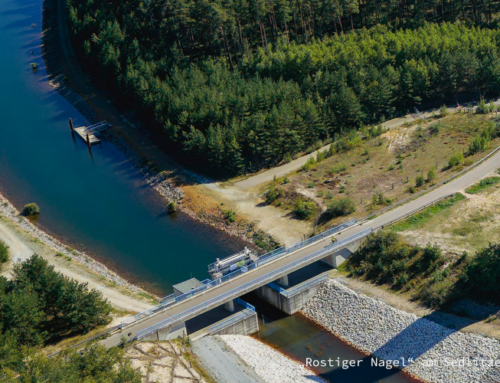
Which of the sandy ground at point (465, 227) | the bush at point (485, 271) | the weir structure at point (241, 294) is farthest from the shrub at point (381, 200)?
the bush at point (485, 271)

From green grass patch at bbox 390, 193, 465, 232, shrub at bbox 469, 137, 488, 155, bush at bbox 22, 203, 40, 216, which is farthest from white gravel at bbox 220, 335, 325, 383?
bush at bbox 22, 203, 40, 216

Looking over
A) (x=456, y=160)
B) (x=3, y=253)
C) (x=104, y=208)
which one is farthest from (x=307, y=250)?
(x=104, y=208)

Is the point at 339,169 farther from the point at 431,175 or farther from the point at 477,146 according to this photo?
the point at 477,146

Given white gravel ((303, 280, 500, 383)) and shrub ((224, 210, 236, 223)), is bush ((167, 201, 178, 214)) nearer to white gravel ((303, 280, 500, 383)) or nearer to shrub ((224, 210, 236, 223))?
shrub ((224, 210, 236, 223))

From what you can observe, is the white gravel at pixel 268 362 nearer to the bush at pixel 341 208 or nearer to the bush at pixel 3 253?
the bush at pixel 341 208

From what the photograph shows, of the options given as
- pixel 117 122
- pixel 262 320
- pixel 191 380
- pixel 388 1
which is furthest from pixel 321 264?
pixel 388 1

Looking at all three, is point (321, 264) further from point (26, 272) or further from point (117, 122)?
point (117, 122)

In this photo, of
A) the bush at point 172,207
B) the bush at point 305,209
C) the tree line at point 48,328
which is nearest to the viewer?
the tree line at point 48,328
